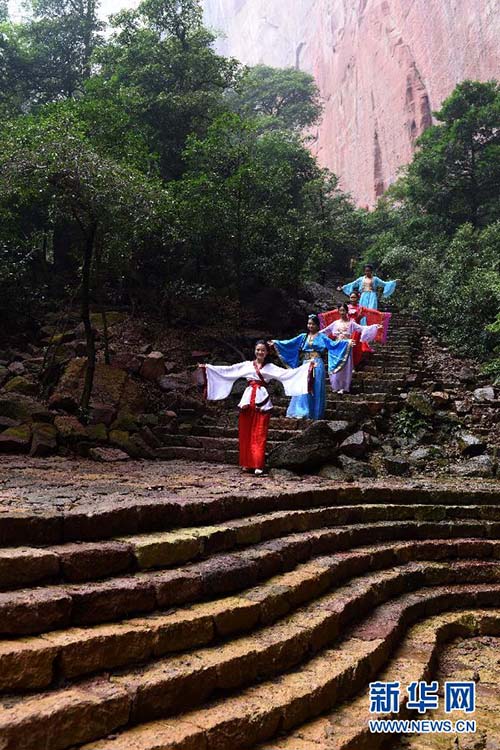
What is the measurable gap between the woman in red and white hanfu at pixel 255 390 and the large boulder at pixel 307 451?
331mm

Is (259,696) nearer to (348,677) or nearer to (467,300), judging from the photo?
(348,677)

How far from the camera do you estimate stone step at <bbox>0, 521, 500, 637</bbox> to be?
2.57 meters

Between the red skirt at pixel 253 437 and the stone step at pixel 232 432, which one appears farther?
the stone step at pixel 232 432

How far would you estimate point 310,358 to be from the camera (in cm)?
887

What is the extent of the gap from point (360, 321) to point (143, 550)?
9.55 meters

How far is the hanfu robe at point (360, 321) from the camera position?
424 inches

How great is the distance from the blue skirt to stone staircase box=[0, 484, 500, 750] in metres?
3.64

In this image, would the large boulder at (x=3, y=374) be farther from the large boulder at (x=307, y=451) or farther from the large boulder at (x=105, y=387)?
the large boulder at (x=307, y=451)

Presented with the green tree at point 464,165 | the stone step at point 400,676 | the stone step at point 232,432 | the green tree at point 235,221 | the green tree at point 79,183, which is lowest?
the stone step at point 400,676

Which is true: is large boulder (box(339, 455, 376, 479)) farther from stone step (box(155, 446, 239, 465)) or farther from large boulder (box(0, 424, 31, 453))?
large boulder (box(0, 424, 31, 453))

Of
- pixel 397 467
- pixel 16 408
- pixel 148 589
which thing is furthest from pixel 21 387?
pixel 148 589

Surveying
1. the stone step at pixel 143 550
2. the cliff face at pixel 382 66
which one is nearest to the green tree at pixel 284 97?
the cliff face at pixel 382 66

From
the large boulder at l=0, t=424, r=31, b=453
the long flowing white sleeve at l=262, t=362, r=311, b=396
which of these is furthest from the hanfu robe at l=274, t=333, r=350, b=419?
the large boulder at l=0, t=424, r=31, b=453

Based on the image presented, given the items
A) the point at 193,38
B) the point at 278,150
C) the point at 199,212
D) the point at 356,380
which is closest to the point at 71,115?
the point at 199,212
